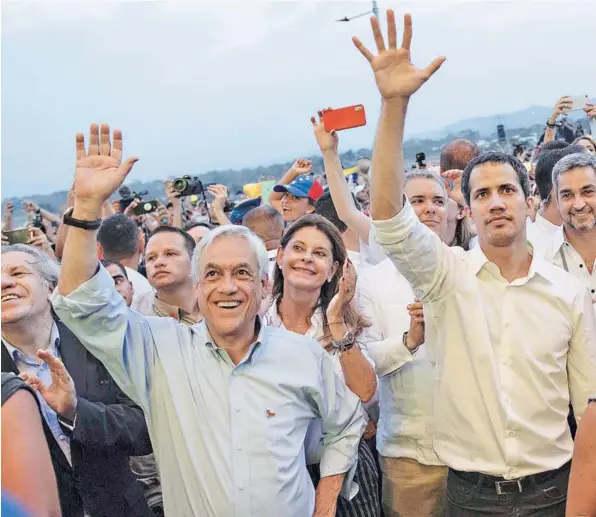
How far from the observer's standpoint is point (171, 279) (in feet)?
11.6

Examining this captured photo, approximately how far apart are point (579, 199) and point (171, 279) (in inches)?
82.1

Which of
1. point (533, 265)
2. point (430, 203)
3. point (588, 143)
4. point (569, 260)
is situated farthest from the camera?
point (588, 143)

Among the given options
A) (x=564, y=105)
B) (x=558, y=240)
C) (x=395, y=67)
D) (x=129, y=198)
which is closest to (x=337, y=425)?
(x=395, y=67)

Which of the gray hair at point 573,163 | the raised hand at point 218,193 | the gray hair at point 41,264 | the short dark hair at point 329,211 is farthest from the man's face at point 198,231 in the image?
the gray hair at point 573,163

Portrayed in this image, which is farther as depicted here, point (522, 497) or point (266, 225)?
point (266, 225)

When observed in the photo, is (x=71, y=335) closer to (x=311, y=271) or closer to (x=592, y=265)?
(x=311, y=271)

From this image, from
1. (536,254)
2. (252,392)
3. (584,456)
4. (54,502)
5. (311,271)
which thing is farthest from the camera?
(311,271)

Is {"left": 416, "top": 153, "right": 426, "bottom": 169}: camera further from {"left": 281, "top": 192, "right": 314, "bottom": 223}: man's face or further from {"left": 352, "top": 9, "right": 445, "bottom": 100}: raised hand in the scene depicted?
{"left": 352, "top": 9, "right": 445, "bottom": 100}: raised hand

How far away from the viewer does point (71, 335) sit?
2.38 metres

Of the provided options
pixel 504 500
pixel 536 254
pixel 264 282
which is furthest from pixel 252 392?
pixel 536 254

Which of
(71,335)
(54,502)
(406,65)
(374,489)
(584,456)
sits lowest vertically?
(374,489)

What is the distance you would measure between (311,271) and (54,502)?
1.57m

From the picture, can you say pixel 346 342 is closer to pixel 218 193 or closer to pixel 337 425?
pixel 337 425

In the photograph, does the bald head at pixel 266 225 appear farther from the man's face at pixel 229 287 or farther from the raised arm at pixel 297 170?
the man's face at pixel 229 287
